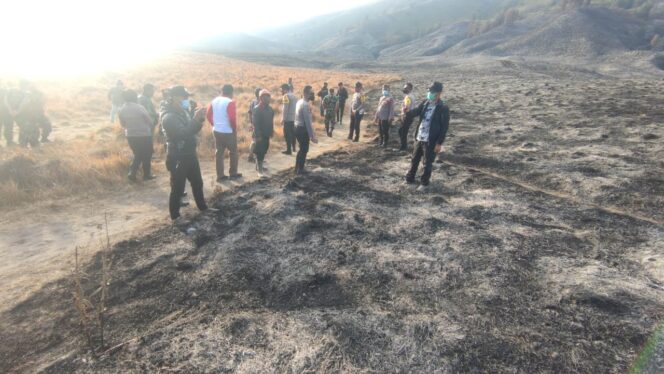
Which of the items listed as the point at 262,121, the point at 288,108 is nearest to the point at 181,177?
the point at 262,121

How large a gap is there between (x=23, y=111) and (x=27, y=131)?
57cm

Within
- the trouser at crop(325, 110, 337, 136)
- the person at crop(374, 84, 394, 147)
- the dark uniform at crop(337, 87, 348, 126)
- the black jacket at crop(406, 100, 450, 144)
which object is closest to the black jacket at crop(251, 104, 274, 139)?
the black jacket at crop(406, 100, 450, 144)

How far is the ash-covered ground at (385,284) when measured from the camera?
10.8 ft

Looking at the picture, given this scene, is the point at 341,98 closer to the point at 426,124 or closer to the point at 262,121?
the point at 262,121

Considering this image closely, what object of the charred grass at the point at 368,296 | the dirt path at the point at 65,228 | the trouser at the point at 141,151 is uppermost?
the trouser at the point at 141,151

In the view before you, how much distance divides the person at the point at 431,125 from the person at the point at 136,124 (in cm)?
535

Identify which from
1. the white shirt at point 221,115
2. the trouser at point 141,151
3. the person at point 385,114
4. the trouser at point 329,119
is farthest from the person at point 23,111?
the person at point 385,114

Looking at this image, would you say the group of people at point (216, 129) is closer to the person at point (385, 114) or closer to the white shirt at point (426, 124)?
the white shirt at point (426, 124)

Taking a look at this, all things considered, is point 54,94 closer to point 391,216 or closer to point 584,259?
point 391,216

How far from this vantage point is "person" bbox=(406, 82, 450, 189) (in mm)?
6863

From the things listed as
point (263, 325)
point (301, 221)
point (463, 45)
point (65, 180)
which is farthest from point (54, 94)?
point (463, 45)

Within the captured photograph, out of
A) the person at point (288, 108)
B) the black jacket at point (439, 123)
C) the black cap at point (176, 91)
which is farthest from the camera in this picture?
the person at point (288, 108)

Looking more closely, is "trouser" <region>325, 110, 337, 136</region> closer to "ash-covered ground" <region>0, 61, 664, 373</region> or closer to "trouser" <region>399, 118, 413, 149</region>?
"trouser" <region>399, 118, 413, 149</region>

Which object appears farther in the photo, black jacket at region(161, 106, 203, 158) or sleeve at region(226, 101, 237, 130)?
sleeve at region(226, 101, 237, 130)
